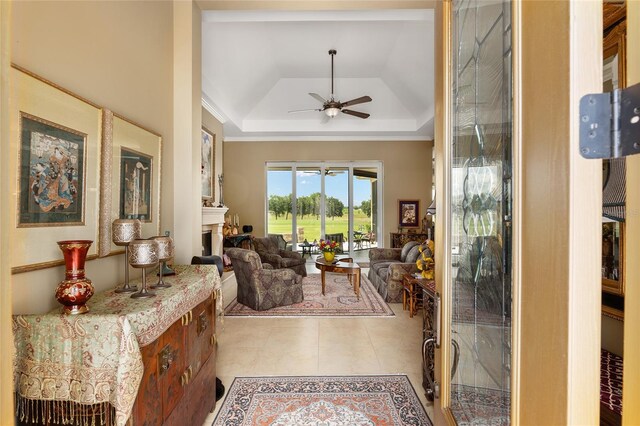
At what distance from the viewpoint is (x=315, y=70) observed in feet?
21.2

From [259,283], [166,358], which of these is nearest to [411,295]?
[259,283]

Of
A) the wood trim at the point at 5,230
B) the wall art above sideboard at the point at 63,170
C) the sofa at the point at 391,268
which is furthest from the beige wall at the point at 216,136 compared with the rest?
the wood trim at the point at 5,230

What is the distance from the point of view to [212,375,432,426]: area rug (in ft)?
6.96

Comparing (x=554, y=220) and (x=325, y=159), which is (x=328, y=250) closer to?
(x=325, y=159)

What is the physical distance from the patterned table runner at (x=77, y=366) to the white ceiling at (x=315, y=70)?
128 inches

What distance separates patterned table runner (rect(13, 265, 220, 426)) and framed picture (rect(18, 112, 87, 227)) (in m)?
0.49

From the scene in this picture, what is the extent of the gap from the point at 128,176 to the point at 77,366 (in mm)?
1250

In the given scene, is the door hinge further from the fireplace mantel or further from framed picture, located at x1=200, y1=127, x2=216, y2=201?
framed picture, located at x1=200, y1=127, x2=216, y2=201

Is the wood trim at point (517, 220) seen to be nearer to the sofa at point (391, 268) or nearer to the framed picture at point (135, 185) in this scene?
the framed picture at point (135, 185)

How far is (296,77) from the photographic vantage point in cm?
686

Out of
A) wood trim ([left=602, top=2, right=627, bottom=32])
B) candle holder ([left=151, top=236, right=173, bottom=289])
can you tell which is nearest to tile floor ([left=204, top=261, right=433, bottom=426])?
candle holder ([left=151, top=236, right=173, bottom=289])

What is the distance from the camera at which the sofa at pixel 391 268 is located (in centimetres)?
468

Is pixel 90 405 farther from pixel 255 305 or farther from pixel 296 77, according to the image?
pixel 296 77

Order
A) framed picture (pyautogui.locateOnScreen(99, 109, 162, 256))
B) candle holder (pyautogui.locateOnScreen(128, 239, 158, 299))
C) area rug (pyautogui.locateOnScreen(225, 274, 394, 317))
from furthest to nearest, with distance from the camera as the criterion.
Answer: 1. area rug (pyautogui.locateOnScreen(225, 274, 394, 317))
2. framed picture (pyautogui.locateOnScreen(99, 109, 162, 256))
3. candle holder (pyautogui.locateOnScreen(128, 239, 158, 299))
